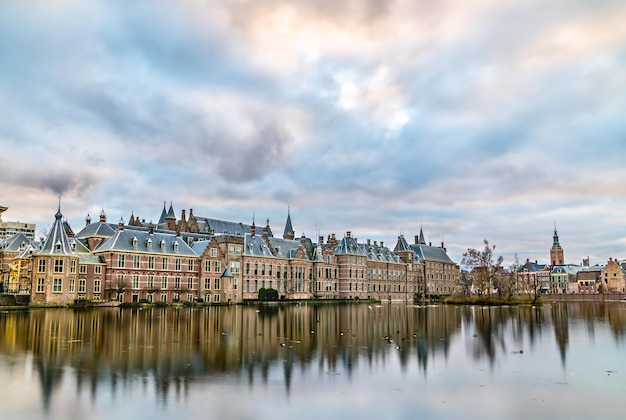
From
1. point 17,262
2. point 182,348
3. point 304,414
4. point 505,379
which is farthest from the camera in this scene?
point 17,262

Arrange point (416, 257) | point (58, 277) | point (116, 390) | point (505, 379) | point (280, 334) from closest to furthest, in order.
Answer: point (116, 390) → point (505, 379) → point (280, 334) → point (58, 277) → point (416, 257)

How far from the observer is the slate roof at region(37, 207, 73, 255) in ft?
186

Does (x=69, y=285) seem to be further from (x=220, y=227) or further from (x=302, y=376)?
(x=302, y=376)

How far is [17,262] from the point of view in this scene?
70.2m

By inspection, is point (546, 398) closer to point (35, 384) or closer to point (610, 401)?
point (610, 401)

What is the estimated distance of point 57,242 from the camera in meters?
57.3

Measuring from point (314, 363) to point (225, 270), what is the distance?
56.9 m

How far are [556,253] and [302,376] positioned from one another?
184 meters

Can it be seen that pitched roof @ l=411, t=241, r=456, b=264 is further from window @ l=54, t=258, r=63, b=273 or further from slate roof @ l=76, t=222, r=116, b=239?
window @ l=54, t=258, r=63, b=273

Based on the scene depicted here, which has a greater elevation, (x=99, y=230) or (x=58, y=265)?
(x=99, y=230)

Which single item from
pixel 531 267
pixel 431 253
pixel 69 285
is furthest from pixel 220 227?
pixel 531 267

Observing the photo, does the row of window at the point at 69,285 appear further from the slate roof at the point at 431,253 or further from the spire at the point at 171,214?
the slate roof at the point at 431,253

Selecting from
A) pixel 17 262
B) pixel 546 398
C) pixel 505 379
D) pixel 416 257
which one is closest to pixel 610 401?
pixel 546 398

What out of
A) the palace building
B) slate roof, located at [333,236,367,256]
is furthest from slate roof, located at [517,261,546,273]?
slate roof, located at [333,236,367,256]
